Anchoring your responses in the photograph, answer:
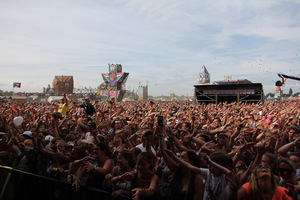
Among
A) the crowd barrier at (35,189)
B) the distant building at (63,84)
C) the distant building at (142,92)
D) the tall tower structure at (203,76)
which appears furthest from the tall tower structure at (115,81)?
the distant building at (142,92)

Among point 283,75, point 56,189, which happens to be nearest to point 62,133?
point 56,189

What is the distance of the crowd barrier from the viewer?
10.9ft

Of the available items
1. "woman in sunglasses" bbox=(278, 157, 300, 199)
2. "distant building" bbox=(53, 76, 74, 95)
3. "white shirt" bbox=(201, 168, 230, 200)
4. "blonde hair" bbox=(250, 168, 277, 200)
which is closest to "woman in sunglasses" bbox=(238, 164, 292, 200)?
"blonde hair" bbox=(250, 168, 277, 200)

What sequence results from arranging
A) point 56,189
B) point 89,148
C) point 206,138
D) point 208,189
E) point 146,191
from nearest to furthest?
1. point 208,189
2. point 146,191
3. point 56,189
4. point 89,148
5. point 206,138

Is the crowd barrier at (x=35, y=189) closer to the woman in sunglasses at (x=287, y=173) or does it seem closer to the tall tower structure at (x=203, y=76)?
the woman in sunglasses at (x=287, y=173)

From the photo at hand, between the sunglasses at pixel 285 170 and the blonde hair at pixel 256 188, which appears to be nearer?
the blonde hair at pixel 256 188

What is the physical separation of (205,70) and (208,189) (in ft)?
141

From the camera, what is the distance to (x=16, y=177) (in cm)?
402

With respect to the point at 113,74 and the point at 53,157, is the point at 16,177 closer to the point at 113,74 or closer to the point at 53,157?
the point at 53,157

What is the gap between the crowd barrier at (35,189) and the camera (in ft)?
10.9

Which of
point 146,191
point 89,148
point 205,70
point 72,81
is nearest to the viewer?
point 146,191

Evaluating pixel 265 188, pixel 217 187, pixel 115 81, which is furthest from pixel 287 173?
pixel 115 81

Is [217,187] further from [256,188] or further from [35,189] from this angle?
[35,189]

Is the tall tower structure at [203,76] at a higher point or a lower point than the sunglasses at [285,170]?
higher
